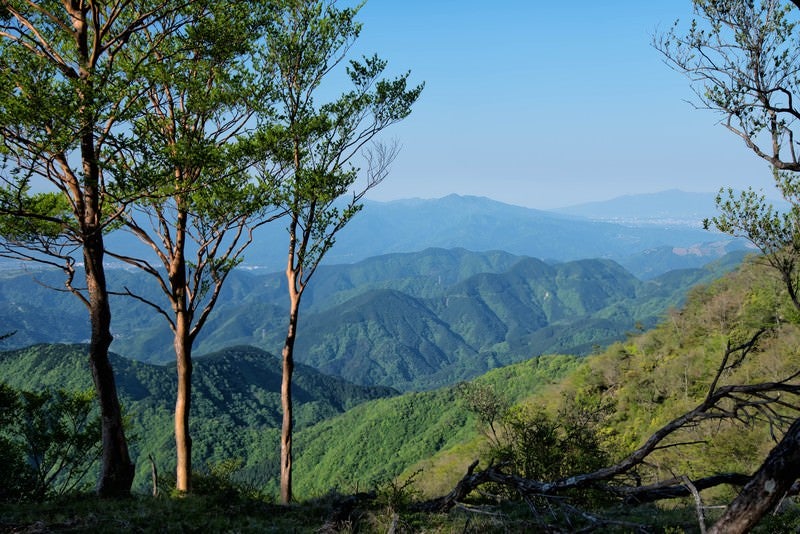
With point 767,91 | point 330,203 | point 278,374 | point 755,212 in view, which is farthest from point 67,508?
point 278,374

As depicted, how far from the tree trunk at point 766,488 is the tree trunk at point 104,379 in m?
9.89

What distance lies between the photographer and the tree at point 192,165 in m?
9.00

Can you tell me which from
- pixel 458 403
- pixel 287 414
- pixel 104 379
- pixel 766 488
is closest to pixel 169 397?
pixel 458 403

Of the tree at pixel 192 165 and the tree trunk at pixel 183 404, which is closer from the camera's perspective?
the tree at pixel 192 165

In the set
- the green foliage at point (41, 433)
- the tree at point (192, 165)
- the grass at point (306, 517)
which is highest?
the tree at point (192, 165)

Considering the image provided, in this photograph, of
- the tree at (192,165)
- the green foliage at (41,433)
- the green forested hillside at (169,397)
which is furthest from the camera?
the green forested hillside at (169,397)

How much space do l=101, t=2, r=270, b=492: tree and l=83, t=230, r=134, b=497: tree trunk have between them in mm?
666

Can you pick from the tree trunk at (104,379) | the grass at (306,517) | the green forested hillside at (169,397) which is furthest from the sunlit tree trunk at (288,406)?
the green forested hillside at (169,397)

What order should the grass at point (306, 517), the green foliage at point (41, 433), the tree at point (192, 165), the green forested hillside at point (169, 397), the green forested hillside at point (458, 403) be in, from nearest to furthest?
the grass at point (306, 517), the tree at point (192, 165), the green foliage at point (41, 433), the green forested hillside at point (458, 403), the green forested hillside at point (169, 397)

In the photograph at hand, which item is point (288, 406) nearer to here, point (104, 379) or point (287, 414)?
point (287, 414)

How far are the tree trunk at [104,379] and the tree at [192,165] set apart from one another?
0.67 meters

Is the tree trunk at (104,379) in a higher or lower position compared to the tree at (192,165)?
lower

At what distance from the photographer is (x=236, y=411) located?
153 m

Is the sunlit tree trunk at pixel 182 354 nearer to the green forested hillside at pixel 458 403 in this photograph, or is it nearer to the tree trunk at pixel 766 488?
the green forested hillside at pixel 458 403
